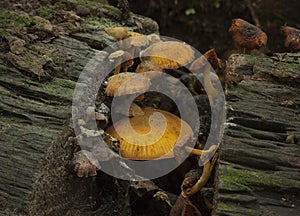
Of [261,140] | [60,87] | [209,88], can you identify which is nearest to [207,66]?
[209,88]

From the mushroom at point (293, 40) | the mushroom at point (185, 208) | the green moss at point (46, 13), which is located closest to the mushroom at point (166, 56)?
the mushroom at point (293, 40)

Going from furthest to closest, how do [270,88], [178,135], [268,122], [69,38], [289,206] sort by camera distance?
[69,38], [178,135], [270,88], [268,122], [289,206]

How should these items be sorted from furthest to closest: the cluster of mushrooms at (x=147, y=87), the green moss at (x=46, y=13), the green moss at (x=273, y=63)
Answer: the green moss at (x=46, y=13) < the green moss at (x=273, y=63) < the cluster of mushrooms at (x=147, y=87)

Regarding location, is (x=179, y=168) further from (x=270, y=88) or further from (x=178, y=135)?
(x=270, y=88)

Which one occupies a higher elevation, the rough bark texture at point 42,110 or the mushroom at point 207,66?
the mushroom at point 207,66

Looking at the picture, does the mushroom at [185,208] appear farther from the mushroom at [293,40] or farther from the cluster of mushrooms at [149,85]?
the mushroom at [293,40]

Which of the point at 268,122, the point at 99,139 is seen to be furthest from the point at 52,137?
the point at 268,122

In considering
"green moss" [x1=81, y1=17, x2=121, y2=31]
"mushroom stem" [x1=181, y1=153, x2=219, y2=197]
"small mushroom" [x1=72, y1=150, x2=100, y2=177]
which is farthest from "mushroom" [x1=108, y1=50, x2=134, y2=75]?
"mushroom stem" [x1=181, y1=153, x2=219, y2=197]
